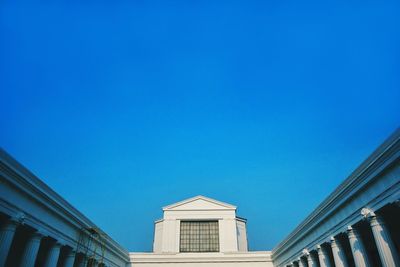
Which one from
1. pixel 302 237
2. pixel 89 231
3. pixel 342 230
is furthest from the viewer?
pixel 302 237

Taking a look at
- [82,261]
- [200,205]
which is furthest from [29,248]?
[200,205]

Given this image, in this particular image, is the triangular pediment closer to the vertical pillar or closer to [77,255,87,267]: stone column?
[77,255,87,267]: stone column

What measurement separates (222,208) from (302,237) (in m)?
15.7

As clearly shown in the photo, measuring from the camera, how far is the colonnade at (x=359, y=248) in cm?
1401

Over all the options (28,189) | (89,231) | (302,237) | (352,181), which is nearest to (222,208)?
(302,237)

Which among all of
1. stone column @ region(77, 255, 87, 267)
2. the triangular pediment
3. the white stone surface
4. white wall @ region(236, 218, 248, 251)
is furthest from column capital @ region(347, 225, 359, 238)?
white wall @ region(236, 218, 248, 251)

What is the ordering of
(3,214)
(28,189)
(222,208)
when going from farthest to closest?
(222,208), (28,189), (3,214)

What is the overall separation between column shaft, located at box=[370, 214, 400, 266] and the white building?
22.5 metres

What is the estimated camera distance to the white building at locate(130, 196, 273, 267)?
35.4m

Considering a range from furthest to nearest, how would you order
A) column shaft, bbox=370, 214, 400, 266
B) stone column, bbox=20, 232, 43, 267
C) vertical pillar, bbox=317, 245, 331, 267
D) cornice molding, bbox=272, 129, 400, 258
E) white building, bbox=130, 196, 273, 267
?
1. white building, bbox=130, 196, 273, 267
2. vertical pillar, bbox=317, 245, 331, 267
3. stone column, bbox=20, 232, 43, 267
4. column shaft, bbox=370, 214, 400, 266
5. cornice molding, bbox=272, 129, 400, 258

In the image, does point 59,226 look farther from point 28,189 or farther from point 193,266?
point 193,266

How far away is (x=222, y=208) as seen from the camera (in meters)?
38.9

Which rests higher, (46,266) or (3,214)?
(3,214)

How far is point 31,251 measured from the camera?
16234mm
